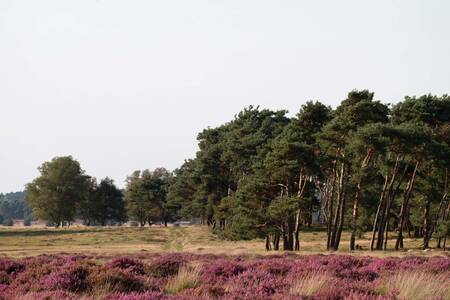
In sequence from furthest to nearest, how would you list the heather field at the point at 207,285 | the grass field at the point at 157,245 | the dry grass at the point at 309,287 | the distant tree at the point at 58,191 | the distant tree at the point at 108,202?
1. the distant tree at the point at 108,202
2. the distant tree at the point at 58,191
3. the grass field at the point at 157,245
4. the dry grass at the point at 309,287
5. the heather field at the point at 207,285

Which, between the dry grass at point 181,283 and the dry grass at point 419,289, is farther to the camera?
the dry grass at point 181,283

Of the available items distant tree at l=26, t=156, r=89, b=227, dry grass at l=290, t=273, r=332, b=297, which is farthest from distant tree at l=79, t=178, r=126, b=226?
dry grass at l=290, t=273, r=332, b=297

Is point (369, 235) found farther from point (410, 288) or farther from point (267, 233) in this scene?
point (410, 288)

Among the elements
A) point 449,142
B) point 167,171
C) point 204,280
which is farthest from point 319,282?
point 167,171

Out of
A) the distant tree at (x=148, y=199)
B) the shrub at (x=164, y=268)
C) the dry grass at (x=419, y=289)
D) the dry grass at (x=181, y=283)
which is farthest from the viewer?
the distant tree at (x=148, y=199)

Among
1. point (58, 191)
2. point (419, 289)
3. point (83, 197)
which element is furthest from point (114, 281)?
point (83, 197)

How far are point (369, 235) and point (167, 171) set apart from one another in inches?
3638

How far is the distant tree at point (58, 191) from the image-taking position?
121 meters

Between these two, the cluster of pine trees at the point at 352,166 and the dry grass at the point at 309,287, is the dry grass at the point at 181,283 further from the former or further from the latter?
the cluster of pine trees at the point at 352,166

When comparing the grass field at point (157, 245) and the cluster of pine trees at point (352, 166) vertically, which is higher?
the cluster of pine trees at point (352, 166)

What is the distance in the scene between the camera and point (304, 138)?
48469 mm

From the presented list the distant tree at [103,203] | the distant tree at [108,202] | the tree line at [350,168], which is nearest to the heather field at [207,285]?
the tree line at [350,168]

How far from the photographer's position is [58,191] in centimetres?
12256

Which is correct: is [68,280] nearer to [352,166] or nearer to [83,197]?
[352,166]
